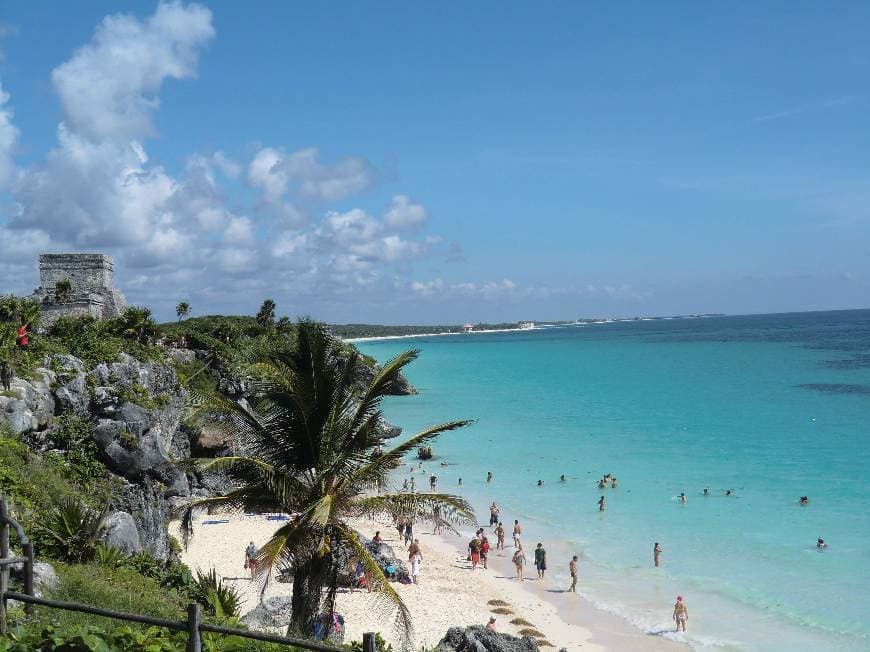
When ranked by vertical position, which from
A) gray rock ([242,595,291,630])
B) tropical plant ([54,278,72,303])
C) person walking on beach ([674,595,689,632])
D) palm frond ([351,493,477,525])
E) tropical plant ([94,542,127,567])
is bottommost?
person walking on beach ([674,595,689,632])

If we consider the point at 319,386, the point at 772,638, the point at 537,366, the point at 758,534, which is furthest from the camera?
the point at 537,366

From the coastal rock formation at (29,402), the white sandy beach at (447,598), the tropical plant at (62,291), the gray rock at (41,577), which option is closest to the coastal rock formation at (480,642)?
the white sandy beach at (447,598)

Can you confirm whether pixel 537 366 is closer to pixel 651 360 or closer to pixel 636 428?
pixel 651 360

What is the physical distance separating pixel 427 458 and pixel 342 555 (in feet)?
113

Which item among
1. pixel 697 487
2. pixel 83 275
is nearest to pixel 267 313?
pixel 83 275

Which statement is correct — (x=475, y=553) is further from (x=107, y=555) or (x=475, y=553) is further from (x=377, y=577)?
(x=107, y=555)

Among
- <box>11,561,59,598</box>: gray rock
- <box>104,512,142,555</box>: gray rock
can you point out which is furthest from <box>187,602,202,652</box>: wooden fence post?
<box>104,512,142,555</box>: gray rock

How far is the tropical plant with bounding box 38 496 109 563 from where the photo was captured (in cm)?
1147

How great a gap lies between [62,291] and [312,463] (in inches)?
1320

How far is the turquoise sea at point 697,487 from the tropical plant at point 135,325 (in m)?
17.7

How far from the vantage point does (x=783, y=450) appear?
145 feet

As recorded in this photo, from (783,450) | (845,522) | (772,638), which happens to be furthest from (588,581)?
(783,450)

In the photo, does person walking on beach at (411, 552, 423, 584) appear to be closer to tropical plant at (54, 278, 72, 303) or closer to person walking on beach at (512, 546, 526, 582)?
person walking on beach at (512, 546, 526, 582)

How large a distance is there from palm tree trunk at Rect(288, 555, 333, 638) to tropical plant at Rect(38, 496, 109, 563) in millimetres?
3538
